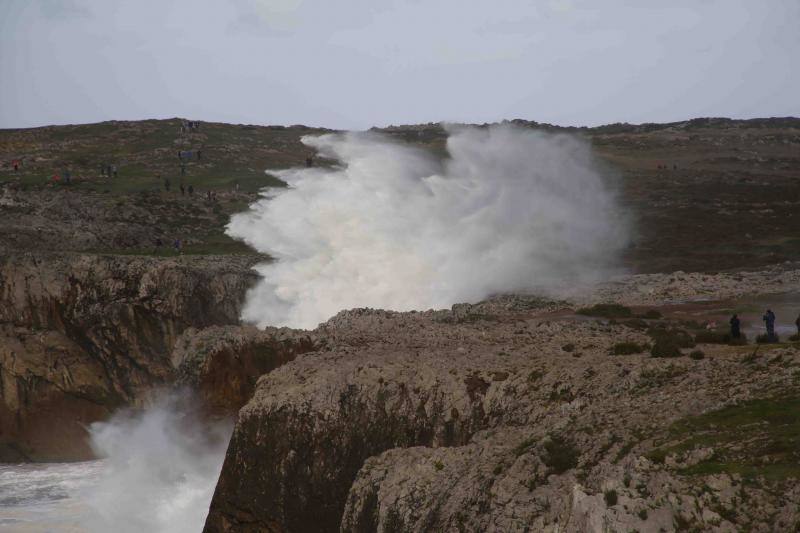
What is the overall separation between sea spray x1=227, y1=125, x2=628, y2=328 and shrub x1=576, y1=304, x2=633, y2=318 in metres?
6.73

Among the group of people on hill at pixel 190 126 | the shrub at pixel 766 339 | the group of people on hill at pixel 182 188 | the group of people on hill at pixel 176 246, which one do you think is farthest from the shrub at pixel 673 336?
the group of people on hill at pixel 190 126

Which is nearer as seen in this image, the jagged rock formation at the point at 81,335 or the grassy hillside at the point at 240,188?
the jagged rock formation at the point at 81,335

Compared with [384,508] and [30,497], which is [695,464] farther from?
[30,497]

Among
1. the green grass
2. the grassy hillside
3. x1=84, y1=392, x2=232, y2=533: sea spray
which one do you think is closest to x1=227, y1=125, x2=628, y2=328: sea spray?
the grassy hillside

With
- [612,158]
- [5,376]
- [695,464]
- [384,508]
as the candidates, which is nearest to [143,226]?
[5,376]

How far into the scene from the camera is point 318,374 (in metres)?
25.5

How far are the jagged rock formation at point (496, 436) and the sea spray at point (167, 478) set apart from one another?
7.03 m

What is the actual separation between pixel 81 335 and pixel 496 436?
3133 centimetres

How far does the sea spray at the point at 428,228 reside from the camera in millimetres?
43438

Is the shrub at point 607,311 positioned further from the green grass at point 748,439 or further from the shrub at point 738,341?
the green grass at point 748,439

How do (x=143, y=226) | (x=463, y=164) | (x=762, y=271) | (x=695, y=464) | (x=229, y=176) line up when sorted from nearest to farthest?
(x=695, y=464)
(x=762, y=271)
(x=143, y=226)
(x=463, y=164)
(x=229, y=176)

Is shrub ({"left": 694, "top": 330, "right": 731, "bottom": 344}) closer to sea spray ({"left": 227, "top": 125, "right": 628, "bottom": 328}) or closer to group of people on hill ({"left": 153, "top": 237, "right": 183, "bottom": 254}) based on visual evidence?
sea spray ({"left": 227, "top": 125, "right": 628, "bottom": 328})

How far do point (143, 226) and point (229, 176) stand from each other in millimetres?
17477

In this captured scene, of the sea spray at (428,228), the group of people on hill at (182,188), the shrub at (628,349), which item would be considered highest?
the group of people on hill at (182,188)
